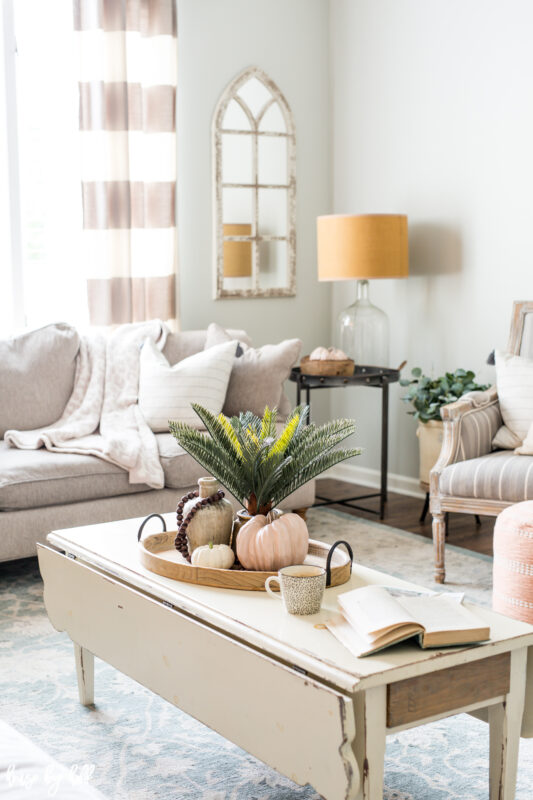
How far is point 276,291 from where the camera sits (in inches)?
190

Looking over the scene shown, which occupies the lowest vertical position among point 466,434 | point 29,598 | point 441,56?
point 29,598

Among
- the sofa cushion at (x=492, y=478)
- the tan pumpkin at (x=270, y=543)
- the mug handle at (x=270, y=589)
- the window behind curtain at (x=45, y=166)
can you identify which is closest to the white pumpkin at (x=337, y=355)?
the sofa cushion at (x=492, y=478)

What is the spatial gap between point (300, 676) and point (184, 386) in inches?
86.4

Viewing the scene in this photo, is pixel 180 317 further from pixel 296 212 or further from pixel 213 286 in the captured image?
pixel 296 212

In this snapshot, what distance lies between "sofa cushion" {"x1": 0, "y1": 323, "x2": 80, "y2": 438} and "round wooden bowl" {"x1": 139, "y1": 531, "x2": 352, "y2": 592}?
171cm

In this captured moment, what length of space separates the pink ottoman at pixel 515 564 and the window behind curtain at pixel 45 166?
2394mm

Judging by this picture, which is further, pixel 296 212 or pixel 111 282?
pixel 296 212

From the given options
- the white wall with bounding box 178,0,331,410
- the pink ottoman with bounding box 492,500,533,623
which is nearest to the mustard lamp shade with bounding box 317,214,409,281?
the white wall with bounding box 178,0,331,410

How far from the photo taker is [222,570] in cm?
190

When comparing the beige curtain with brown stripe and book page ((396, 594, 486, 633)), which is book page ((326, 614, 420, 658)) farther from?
the beige curtain with brown stripe

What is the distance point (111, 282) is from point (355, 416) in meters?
1.51

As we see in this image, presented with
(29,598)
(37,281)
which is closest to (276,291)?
(37,281)

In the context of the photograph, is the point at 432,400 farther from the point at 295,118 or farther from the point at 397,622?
the point at 397,622

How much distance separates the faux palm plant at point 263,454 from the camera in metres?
1.95
